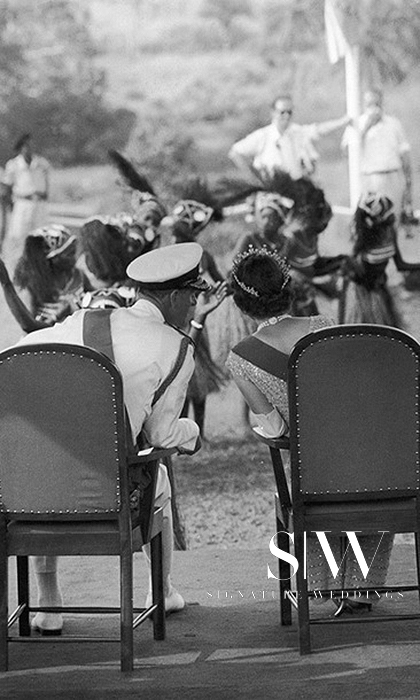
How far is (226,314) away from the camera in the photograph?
6.71 meters

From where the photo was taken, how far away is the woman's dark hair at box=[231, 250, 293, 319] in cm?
413

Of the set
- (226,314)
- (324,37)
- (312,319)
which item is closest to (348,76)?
(324,37)

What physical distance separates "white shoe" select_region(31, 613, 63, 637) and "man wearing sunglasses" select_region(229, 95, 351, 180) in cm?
306

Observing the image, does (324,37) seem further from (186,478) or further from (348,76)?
(186,478)

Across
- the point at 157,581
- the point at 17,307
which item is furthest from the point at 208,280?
the point at 157,581

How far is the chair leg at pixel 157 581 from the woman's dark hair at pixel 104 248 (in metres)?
2.81

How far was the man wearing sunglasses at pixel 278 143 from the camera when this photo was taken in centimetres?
669

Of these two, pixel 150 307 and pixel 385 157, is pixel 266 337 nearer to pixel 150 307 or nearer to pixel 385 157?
pixel 150 307

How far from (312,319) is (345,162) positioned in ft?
8.89

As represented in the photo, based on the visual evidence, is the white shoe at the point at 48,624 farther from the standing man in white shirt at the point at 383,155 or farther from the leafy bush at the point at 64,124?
the standing man in white shirt at the point at 383,155

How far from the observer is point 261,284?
4.14m

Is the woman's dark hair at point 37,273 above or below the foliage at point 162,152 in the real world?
below

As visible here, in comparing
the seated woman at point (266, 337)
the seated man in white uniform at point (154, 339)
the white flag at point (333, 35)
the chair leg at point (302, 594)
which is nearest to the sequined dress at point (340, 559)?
the seated woman at point (266, 337)

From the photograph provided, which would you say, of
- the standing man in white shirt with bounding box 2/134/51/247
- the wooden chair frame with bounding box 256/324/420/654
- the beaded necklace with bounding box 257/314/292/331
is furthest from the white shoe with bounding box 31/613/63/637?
the standing man in white shirt with bounding box 2/134/51/247
